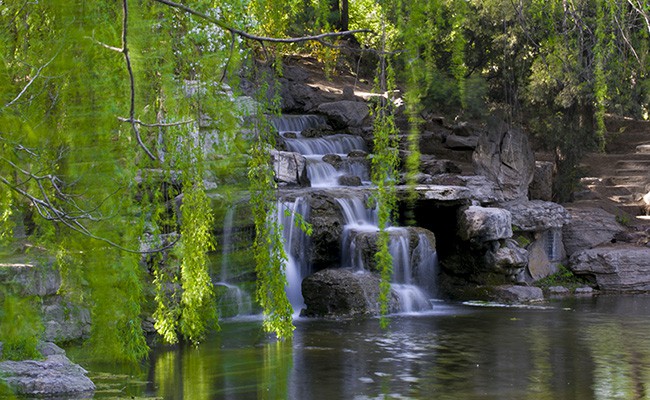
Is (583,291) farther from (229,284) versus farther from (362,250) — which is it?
(229,284)

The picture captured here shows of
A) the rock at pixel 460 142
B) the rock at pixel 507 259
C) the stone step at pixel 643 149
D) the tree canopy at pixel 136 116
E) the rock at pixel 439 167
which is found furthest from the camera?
the stone step at pixel 643 149

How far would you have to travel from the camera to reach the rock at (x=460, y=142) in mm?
20375

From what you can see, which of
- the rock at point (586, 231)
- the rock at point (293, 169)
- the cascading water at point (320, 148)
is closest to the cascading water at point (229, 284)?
the rock at point (293, 169)

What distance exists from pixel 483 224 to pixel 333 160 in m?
3.54

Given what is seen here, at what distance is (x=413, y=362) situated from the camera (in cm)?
975

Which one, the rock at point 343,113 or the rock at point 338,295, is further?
the rock at point 343,113

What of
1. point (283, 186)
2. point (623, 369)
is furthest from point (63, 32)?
point (283, 186)

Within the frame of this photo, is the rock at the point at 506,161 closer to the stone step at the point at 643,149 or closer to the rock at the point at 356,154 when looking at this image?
the rock at the point at 356,154

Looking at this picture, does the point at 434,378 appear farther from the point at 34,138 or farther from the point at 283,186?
the point at 283,186


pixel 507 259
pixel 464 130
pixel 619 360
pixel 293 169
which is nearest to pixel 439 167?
pixel 507 259

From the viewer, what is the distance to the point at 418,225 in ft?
55.4

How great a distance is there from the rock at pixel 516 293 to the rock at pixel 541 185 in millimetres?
3896

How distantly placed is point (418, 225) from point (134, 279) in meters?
12.2

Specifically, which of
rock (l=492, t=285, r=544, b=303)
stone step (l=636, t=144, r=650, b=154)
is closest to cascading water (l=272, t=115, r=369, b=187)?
rock (l=492, t=285, r=544, b=303)
